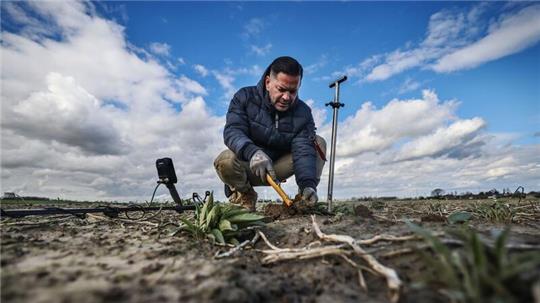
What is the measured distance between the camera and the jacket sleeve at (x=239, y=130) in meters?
4.57

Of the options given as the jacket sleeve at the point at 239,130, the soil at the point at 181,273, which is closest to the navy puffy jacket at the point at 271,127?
the jacket sleeve at the point at 239,130

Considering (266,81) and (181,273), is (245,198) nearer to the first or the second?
(266,81)

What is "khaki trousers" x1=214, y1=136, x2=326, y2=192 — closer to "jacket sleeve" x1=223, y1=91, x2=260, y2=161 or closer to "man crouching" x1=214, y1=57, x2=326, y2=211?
"man crouching" x1=214, y1=57, x2=326, y2=211

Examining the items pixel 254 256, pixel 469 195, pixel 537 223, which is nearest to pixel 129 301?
pixel 254 256

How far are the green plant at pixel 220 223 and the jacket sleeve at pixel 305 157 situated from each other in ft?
6.21

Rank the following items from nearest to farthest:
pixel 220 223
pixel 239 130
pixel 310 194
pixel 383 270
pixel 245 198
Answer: pixel 383 270 → pixel 220 223 → pixel 310 194 → pixel 239 130 → pixel 245 198

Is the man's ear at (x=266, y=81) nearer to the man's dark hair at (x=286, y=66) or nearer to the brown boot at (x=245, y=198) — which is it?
the man's dark hair at (x=286, y=66)

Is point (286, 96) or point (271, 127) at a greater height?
point (286, 96)

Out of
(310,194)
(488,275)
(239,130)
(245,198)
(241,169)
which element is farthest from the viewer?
(245,198)

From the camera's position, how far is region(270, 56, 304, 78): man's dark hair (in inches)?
181

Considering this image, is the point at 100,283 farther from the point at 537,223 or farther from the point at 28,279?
the point at 537,223

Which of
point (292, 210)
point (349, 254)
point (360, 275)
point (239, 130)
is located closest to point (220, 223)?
point (292, 210)

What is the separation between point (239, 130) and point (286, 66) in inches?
46.0

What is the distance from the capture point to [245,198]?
18.5 feet
